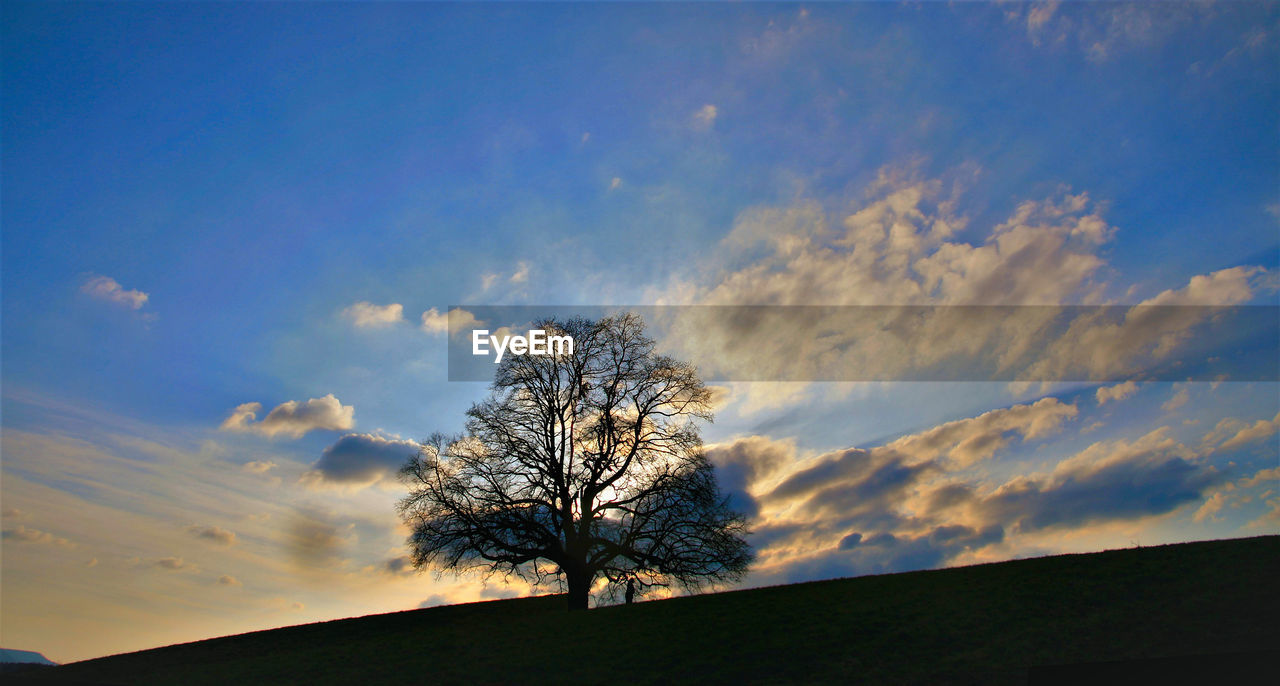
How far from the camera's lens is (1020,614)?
17234 millimetres

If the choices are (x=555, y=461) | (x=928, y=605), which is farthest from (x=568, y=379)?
(x=928, y=605)

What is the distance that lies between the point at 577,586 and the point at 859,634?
568 inches

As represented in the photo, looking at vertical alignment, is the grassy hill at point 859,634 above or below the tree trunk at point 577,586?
below

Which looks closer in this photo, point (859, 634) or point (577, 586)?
point (859, 634)

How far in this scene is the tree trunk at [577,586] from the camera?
95.5 ft

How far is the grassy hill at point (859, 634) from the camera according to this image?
14656 mm

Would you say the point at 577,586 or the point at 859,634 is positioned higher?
the point at 577,586

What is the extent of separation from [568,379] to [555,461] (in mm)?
3740

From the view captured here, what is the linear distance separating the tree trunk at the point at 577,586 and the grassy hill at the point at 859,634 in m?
3.63

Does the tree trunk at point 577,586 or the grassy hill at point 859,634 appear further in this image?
the tree trunk at point 577,586

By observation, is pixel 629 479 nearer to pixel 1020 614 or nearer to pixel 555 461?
pixel 555 461

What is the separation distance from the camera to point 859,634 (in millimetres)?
17766

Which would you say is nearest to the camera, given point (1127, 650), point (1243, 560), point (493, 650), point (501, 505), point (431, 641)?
point (1127, 650)

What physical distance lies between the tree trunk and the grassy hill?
143 inches
